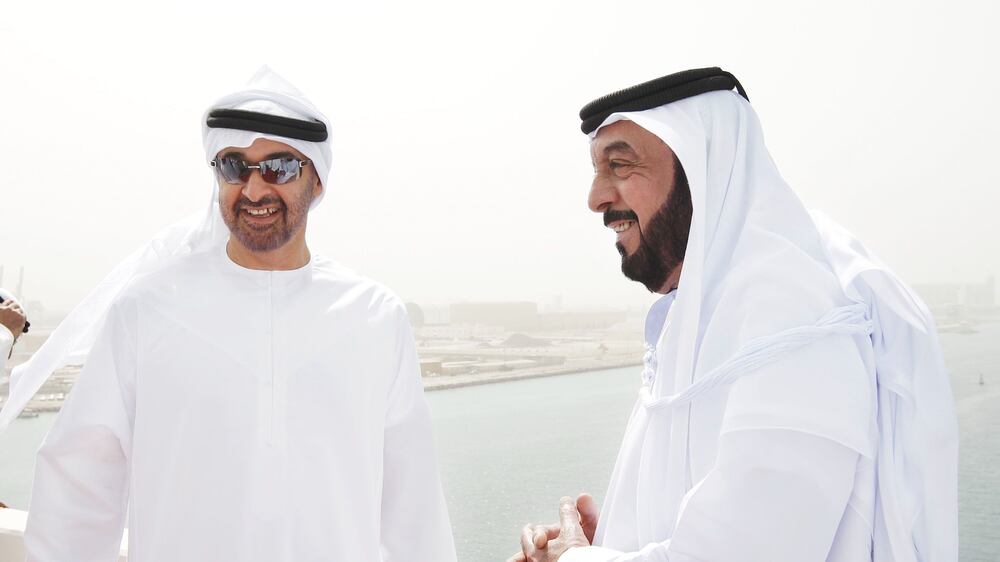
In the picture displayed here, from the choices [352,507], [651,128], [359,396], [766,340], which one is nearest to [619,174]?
[651,128]

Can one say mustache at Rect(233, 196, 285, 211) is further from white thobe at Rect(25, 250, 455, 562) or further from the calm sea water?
the calm sea water

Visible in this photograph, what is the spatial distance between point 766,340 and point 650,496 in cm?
28

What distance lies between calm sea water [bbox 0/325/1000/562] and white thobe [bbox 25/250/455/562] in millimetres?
28073

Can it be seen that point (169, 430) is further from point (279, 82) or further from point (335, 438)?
point (279, 82)

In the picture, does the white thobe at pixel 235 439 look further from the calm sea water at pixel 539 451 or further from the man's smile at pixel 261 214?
the calm sea water at pixel 539 451

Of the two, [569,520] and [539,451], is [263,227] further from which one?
[539,451]

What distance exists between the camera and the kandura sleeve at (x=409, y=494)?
1.93 meters

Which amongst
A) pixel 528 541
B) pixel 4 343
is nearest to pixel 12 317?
pixel 4 343

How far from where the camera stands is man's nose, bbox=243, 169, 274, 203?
6.16ft

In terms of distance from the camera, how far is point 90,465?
5.65 feet

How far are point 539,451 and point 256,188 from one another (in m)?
40.8

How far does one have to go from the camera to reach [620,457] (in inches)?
51.7

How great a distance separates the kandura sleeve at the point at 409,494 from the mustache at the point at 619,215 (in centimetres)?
90

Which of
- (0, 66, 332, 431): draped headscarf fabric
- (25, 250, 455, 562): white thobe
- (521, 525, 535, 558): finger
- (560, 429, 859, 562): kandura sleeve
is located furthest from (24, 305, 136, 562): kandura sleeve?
(560, 429, 859, 562): kandura sleeve
